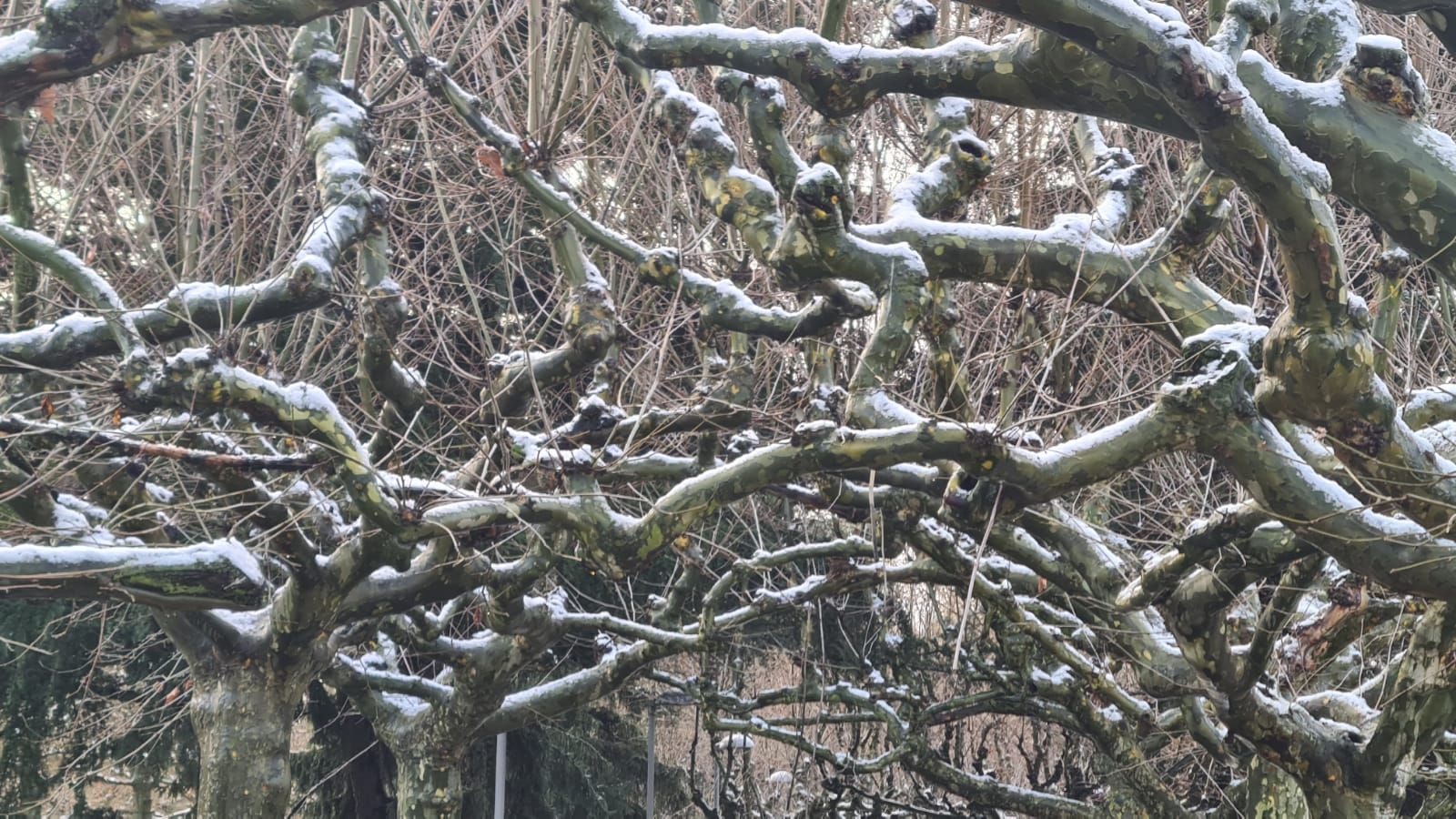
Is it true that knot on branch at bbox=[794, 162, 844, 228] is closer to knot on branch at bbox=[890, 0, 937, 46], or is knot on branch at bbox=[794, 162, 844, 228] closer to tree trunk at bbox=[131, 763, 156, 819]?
knot on branch at bbox=[890, 0, 937, 46]

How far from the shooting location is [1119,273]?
4379mm

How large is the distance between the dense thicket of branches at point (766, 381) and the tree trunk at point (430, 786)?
42 mm

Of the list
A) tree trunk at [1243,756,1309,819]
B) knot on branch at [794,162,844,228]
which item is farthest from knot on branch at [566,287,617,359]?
tree trunk at [1243,756,1309,819]

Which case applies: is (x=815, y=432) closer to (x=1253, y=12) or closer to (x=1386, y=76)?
(x=1253, y=12)

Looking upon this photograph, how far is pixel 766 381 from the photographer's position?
870 centimetres

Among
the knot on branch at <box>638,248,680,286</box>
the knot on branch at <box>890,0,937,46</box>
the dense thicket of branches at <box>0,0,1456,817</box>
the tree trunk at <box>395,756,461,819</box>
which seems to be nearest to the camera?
the dense thicket of branches at <box>0,0,1456,817</box>

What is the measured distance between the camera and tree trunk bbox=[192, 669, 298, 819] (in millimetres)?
6289

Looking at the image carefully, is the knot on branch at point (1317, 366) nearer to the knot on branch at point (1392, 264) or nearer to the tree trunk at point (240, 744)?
the knot on branch at point (1392, 264)

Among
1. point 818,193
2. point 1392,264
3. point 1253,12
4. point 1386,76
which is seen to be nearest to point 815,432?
point 818,193

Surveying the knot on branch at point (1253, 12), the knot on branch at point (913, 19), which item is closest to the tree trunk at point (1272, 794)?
the knot on branch at point (913, 19)

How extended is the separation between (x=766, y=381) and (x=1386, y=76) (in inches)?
227

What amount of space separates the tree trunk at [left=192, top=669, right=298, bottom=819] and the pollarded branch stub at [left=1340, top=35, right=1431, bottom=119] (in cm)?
542

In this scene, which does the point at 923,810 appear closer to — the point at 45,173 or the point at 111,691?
the point at 111,691

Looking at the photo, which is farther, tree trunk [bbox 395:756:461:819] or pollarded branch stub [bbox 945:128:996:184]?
tree trunk [bbox 395:756:461:819]
